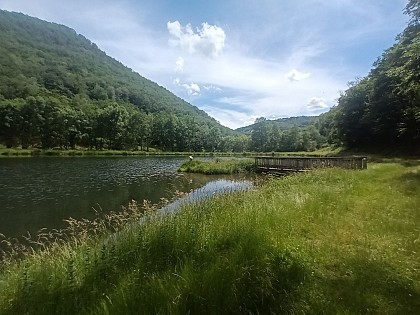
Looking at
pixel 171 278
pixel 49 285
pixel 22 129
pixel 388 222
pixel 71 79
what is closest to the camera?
pixel 171 278

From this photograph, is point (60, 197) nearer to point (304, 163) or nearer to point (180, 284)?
point (180, 284)

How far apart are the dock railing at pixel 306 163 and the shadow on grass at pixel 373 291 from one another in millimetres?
22819

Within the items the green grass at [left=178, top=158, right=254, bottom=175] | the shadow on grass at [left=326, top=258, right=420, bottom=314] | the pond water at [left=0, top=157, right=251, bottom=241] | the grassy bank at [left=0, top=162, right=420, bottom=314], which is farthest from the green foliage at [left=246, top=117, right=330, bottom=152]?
the shadow on grass at [left=326, top=258, right=420, bottom=314]

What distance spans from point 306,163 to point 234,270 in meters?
29.1

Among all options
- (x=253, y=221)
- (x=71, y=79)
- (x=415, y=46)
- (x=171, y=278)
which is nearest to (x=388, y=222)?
(x=253, y=221)

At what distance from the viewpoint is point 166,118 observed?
453 feet

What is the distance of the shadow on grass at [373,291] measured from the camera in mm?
4676

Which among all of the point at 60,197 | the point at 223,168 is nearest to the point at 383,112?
the point at 223,168

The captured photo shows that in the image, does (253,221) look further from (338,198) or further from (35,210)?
(35,210)

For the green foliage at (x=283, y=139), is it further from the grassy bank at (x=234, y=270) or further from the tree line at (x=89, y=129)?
the grassy bank at (x=234, y=270)

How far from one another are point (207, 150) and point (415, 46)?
128 m

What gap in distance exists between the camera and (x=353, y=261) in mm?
6285

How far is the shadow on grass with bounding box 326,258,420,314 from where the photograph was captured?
4676mm

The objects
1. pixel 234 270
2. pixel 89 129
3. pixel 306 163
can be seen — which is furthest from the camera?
pixel 89 129
